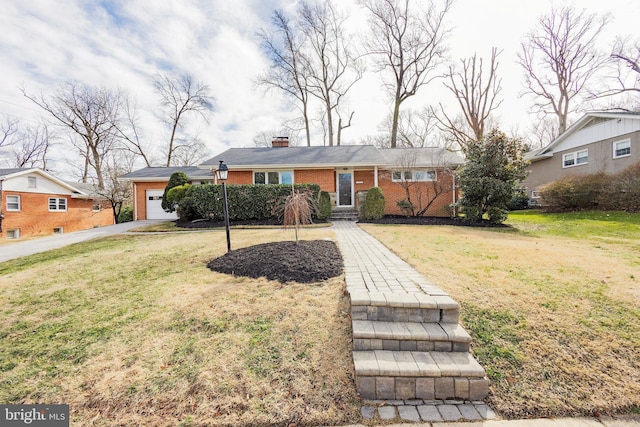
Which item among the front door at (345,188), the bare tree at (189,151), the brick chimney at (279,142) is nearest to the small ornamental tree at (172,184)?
the brick chimney at (279,142)

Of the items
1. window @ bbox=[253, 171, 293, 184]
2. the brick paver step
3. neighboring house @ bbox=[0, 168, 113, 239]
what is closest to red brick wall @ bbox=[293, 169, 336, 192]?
window @ bbox=[253, 171, 293, 184]

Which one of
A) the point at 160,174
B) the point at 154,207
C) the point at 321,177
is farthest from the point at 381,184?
the point at 154,207

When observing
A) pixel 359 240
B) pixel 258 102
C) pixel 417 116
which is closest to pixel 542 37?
pixel 417 116

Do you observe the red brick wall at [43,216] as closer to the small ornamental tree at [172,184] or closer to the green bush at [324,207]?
the small ornamental tree at [172,184]

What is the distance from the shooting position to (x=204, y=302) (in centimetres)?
348

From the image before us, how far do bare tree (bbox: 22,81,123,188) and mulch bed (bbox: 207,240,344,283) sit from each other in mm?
27675

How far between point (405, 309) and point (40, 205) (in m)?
25.9

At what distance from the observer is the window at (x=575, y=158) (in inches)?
Answer: 600

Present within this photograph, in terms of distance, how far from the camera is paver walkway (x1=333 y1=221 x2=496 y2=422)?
206cm

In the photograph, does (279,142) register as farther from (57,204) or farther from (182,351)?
(57,204)

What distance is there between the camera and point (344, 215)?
13.4 m

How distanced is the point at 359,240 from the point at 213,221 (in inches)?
302

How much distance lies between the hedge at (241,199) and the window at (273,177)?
9.16 ft

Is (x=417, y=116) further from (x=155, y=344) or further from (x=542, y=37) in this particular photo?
(x=155, y=344)
